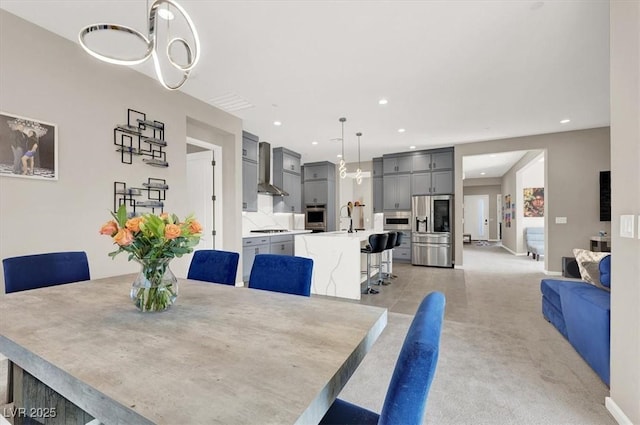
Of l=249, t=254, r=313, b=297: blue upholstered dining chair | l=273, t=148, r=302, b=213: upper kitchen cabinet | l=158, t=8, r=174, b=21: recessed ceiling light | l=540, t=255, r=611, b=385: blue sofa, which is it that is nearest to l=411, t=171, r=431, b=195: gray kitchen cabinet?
l=273, t=148, r=302, b=213: upper kitchen cabinet

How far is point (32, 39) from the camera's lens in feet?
7.76

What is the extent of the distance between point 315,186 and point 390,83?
15.7 ft

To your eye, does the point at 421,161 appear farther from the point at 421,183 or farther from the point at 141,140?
the point at 141,140

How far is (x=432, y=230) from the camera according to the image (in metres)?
6.55

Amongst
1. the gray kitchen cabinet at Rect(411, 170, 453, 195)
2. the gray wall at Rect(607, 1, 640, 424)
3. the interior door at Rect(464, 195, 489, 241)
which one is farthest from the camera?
the interior door at Rect(464, 195, 489, 241)

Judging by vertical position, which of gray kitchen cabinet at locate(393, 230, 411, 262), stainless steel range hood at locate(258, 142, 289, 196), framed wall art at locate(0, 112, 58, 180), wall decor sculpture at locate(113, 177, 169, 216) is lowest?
gray kitchen cabinet at locate(393, 230, 411, 262)

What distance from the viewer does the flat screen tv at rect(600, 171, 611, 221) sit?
513 centimetres

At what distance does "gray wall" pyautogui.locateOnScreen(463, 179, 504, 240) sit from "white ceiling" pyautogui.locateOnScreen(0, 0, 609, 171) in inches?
295

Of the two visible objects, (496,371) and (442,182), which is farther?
(442,182)

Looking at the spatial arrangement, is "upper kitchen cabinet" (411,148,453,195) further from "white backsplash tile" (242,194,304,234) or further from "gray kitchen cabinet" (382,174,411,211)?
"white backsplash tile" (242,194,304,234)

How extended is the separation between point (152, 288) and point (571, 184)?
22.7 ft

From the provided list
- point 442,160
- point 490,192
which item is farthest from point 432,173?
point 490,192

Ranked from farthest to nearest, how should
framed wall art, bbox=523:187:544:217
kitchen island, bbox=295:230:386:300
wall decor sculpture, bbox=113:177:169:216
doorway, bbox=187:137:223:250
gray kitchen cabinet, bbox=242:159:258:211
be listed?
framed wall art, bbox=523:187:544:217 < gray kitchen cabinet, bbox=242:159:258:211 < doorway, bbox=187:137:223:250 < kitchen island, bbox=295:230:386:300 < wall decor sculpture, bbox=113:177:169:216

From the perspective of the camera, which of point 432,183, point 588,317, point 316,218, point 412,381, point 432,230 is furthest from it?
point 316,218
